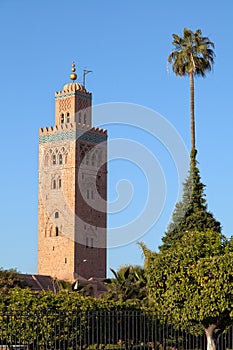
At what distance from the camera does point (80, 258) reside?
7150cm

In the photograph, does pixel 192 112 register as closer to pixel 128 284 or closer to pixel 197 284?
pixel 128 284

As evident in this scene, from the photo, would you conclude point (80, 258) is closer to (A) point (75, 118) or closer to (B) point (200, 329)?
(A) point (75, 118)

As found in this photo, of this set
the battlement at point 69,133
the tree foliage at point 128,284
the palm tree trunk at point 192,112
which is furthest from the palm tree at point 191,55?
the battlement at point 69,133

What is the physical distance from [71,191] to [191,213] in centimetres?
4191

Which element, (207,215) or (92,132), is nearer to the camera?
(207,215)

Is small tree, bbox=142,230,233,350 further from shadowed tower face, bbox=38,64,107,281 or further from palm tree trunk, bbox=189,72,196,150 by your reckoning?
shadowed tower face, bbox=38,64,107,281

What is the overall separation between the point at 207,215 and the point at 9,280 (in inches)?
581

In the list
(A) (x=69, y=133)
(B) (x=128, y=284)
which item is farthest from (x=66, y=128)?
(B) (x=128, y=284)

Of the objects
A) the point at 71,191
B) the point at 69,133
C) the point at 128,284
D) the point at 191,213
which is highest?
the point at 69,133

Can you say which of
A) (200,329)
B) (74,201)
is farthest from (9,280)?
(74,201)

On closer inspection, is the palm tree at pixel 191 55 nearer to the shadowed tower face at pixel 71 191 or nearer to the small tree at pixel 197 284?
the small tree at pixel 197 284

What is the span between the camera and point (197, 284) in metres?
18.7

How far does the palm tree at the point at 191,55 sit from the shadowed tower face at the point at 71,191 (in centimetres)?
3700

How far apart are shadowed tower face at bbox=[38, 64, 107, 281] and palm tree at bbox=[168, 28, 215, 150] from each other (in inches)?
1457
